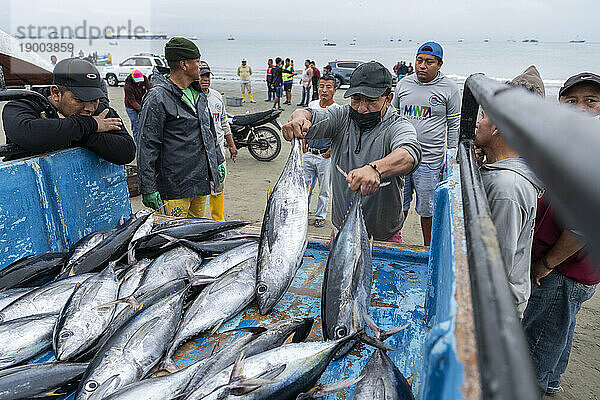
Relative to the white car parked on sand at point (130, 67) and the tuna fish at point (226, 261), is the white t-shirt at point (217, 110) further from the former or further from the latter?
the white car parked on sand at point (130, 67)

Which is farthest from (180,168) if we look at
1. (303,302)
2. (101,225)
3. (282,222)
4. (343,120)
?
(303,302)

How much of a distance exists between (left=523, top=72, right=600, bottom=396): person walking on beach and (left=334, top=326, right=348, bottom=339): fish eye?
4.83 feet

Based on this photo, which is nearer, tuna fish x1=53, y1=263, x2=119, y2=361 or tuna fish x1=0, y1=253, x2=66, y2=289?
tuna fish x1=53, y1=263, x2=119, y2=361

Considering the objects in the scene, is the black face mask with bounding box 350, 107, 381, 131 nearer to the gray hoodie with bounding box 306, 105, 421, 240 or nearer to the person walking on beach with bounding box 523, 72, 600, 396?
the gray hoodie with bounding box 306, 105, 421, 240

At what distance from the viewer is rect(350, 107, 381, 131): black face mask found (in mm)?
2926

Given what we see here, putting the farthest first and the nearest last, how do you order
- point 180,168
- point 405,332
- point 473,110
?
1. point 180,168
2. point 473,110
3. point 405,332

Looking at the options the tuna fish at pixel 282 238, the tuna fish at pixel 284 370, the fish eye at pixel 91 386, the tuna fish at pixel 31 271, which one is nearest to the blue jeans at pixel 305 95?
the tuna fish at pixel 282 238

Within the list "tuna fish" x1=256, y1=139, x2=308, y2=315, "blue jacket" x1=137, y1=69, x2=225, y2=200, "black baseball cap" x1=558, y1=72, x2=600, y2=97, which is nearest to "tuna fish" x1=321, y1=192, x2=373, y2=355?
"tuna fish" x1=256, y1=139, x2=308, y2=315

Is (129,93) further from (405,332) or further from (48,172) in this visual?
(405,332)

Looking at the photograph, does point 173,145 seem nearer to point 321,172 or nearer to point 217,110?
point 217,110

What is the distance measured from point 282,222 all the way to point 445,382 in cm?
164

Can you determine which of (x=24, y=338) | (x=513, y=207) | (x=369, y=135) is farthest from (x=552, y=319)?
(x=24, y=338)

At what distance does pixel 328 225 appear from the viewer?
6.06 m

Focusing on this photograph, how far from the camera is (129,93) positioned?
7.31 meters
